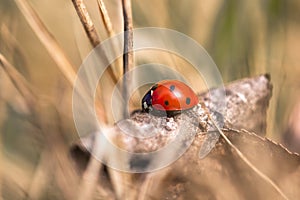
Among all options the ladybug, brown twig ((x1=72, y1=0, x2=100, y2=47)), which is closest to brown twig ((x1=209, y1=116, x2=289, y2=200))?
the ladybug

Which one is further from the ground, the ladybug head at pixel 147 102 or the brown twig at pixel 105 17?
the brown twig at pixel 105 17

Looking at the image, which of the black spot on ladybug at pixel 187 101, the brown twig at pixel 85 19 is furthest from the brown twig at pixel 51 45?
the black spot on ladybug at pixel 187 101

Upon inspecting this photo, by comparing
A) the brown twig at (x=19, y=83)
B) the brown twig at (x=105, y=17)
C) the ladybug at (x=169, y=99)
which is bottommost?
the ladybug at (x=169, y=99)

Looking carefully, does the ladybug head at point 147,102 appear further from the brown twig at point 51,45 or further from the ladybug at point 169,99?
the brown twig at point 51,45

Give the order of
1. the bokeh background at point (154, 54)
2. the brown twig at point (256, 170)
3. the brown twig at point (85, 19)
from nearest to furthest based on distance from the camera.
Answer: the brown twig at point (256, 170) < the brown twig at point (85, 19) < the bokeh background at point (154, 54)

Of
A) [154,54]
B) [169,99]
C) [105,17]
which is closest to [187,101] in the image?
[169,99]

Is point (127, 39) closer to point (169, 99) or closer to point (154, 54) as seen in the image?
point (169, 99)

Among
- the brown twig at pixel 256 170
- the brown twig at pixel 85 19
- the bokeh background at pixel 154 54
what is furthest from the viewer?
the bokeh background at pixel 154 54

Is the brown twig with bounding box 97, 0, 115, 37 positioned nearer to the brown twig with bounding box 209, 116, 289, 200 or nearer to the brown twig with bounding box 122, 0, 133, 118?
the brown twig with bounding box 122, 0, 133, 118
